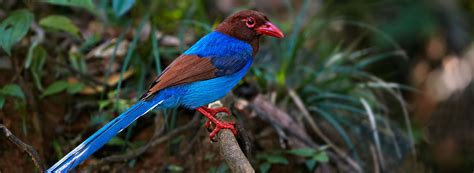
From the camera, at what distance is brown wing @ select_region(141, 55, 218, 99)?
3.09 metres

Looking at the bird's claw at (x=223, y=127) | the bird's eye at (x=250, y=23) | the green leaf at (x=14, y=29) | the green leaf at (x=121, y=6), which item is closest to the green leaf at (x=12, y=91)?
the green leaf at (x=14, y=29)

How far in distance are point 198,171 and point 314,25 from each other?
1.97 metres

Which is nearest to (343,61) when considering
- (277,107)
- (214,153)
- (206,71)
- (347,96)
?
(347,96)

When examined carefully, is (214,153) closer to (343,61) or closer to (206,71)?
(206,71)

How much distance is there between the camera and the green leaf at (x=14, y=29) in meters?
3.29

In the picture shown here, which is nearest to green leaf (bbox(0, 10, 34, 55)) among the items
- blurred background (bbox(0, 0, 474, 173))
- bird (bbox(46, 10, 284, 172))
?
blurred background (bbox(0, 0, 474, 173))

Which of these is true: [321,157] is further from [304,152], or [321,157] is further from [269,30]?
[269,30]

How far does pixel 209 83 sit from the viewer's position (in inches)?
125

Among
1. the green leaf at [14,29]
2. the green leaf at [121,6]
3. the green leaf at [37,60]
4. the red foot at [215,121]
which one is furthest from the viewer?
the green leaf at [37,60]

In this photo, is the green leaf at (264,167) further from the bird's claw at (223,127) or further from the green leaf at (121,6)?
the green leaf at (121,6)

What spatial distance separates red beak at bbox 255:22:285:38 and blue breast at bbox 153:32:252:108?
106mm

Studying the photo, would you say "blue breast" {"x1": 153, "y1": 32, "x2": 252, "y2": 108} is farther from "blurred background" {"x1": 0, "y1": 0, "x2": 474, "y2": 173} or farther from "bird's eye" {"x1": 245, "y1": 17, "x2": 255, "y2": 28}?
"blurred background" {"x1": 0, "y1": 0, "x2": 474, "y2": 173}

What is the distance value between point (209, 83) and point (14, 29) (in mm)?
1082

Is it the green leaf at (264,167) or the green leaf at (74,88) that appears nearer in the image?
the green leaf at (264,167)
